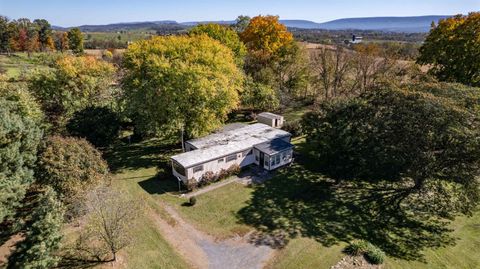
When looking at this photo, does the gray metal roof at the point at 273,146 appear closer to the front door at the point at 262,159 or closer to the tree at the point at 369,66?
the front door at the point at 262,159

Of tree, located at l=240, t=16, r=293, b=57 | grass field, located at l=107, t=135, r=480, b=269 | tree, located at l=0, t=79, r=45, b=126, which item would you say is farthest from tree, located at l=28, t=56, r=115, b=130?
tree, located at l=240, t=16, r=293, b=57

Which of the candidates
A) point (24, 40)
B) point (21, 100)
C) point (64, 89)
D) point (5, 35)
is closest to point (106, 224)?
point (21, 100)

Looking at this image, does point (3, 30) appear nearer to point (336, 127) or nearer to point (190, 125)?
point (190, 125)

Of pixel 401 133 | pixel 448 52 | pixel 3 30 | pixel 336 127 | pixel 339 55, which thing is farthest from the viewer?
pixel 3 30

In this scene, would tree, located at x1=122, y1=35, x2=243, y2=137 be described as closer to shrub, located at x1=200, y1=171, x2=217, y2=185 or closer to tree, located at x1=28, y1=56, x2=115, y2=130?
tree, located at x1=28, y1=56, x2=115, y2=130

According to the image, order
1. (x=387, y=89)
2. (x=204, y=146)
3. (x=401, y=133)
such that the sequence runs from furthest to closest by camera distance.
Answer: (x=204, y=146), (x=387, y=89), (x=401, y=133)

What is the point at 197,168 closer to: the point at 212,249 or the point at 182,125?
the point at 182,125

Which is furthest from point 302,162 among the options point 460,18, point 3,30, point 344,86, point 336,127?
point 3,30
